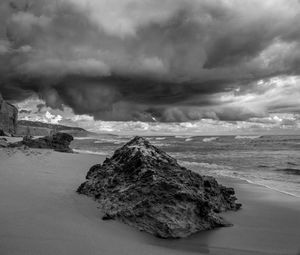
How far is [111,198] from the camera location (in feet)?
16.8

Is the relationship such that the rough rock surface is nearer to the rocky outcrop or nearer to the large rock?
the large rock

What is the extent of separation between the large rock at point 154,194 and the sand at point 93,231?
7.0 inches

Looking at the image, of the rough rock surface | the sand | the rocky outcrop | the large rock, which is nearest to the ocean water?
the rough rock surface

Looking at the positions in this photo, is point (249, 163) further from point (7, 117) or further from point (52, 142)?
point (7, 117)

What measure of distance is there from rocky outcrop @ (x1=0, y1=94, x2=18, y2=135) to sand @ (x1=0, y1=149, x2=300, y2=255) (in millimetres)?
69429

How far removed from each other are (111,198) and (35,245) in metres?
2.01

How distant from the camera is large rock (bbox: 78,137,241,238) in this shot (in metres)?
4.29

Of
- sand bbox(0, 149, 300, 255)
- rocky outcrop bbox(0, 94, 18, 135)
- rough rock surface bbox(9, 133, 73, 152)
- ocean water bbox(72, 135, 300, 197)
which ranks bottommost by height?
ocean water bbox(72, 135, 300, 197)

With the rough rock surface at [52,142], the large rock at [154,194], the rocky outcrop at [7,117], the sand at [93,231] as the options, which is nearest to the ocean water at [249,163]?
the rough rock surface at [52,142]

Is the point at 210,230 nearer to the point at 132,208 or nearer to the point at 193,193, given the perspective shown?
the point at 193,193

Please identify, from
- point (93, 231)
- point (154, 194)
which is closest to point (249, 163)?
point (154, 194)

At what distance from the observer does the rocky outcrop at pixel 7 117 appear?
7012 centimetres

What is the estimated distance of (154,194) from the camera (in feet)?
15.0

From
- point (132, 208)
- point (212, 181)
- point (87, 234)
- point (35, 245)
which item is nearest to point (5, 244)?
point (35, 245)
